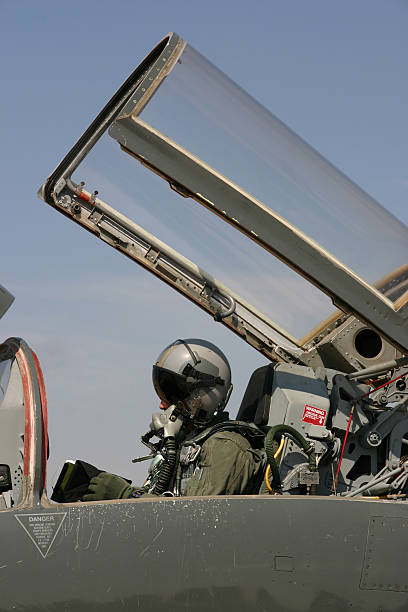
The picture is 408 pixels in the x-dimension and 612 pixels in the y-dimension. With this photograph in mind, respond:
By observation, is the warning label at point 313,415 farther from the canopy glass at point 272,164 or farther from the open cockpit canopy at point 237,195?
the canopy glass at point 272,164

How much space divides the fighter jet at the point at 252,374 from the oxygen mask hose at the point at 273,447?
0.05 feet

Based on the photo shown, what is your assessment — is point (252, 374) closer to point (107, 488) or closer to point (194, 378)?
point (194, 378)

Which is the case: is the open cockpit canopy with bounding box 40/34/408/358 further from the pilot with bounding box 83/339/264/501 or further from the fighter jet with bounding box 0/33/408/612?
the pilot with bounding box 83/339/264/501

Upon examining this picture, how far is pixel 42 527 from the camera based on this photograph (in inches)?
160

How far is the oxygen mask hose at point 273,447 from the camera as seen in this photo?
14.8 feet

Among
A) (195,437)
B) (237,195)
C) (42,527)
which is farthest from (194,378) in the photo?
(42,527)

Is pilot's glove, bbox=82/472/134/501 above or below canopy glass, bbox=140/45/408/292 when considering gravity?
below

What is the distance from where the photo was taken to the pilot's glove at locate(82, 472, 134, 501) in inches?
183

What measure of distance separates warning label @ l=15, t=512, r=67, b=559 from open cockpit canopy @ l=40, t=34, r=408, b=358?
187cm

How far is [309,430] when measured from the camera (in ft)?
16.5

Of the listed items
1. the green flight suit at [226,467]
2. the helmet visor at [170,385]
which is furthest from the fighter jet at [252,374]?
the helmet visor at [170,385]

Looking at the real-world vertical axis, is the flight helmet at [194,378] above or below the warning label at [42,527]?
above

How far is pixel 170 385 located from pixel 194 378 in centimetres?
19

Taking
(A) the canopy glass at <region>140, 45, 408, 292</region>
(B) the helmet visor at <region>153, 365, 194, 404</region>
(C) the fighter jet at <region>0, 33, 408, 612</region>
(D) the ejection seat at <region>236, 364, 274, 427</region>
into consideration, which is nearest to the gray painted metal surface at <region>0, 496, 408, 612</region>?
(C) the fighter jet at <region>0, 33, 408, 612</region>
